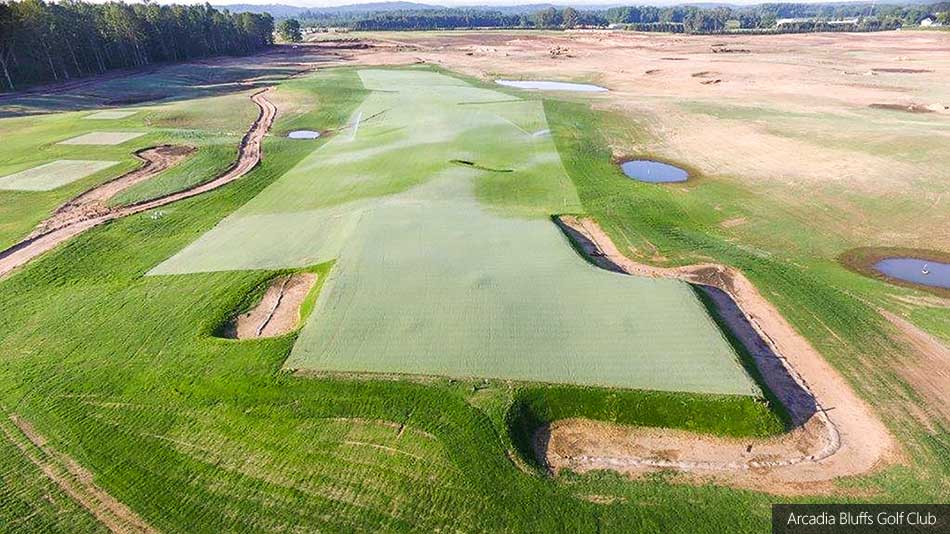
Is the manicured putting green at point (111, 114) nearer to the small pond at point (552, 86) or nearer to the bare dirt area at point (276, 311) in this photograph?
the bare dirt area at point (276, 311)

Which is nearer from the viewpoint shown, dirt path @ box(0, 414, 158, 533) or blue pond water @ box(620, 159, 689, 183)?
dirt path @ box(0, 414, 158, 533)

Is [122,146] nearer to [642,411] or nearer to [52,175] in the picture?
[52,175]

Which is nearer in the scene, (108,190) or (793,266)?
(793,266)

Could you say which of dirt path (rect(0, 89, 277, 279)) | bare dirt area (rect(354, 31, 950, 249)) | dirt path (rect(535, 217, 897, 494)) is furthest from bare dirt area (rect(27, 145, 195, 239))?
bare dirt area (rect(354, 31, 950, 249))

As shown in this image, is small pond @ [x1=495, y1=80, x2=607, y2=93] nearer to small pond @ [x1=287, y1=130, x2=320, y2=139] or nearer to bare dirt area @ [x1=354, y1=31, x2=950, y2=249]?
bare dirt area @ [x1=354, y1=31, x2=950, y2=249]

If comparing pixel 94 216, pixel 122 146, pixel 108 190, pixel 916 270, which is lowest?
pixel 916 270

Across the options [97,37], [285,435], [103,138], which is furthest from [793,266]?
[97,37]

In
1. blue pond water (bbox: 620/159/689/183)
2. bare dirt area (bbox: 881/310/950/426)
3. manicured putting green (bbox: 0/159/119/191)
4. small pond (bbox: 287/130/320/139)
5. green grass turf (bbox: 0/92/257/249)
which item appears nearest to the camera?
bare dirt area (bbox: 881/310/950/426)

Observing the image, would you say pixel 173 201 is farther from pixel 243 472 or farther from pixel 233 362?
pixel 243 472
